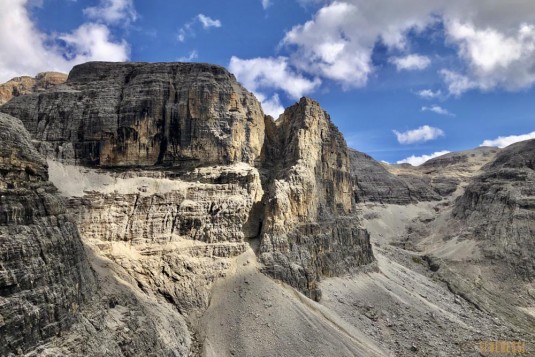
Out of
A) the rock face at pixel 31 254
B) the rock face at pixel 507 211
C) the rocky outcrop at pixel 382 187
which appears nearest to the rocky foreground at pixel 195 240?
the rock face at pixel 31 254

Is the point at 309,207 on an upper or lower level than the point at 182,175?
lower

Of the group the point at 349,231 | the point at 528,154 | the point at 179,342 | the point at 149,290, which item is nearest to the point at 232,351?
the point at 179,342

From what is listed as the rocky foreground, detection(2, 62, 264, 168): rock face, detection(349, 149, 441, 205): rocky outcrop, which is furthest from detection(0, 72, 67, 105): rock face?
detection(349, 149, 441, 205): rocky outcrop

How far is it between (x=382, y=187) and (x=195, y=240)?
127057mm

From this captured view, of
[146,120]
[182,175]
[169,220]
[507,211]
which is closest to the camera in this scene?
[169,220]

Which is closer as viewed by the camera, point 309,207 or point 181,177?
point 181,177

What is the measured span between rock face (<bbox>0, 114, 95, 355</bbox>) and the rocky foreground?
103 millimetres

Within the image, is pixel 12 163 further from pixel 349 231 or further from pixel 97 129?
pixel 349 231

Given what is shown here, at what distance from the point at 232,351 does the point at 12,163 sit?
86.9 ft

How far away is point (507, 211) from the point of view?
10938 centimetres

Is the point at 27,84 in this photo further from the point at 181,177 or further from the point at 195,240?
the point at 195,240

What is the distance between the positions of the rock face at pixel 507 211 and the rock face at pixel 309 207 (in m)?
39.8

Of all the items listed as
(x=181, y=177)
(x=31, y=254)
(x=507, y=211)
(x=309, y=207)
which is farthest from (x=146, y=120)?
(x=507, y=211)

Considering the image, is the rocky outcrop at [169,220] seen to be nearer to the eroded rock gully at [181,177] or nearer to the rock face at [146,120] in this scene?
the eroded rock gully at [181,177]
